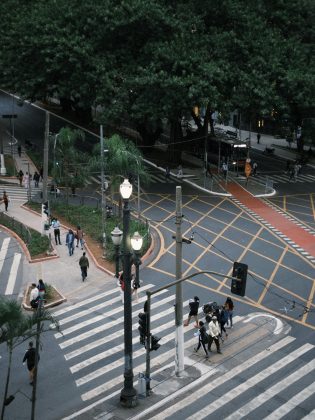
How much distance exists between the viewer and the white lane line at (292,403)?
18.8m

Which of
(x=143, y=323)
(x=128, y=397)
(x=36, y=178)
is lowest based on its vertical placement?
(x=128, y=397)

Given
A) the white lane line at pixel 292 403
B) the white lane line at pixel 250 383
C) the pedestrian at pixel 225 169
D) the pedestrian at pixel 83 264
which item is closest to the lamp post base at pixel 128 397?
the white lane line at pixel 250 383

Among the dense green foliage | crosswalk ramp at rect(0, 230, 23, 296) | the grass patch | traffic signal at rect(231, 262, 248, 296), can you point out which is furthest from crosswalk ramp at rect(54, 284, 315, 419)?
the dense green foliage

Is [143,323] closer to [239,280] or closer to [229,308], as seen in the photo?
[239,280]

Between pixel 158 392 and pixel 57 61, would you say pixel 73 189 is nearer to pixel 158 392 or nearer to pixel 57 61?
pixel 57 61

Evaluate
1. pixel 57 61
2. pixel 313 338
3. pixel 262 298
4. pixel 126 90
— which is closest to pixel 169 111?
pixel 126 90

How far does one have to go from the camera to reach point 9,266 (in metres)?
32.5

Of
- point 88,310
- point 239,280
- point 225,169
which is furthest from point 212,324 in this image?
point 225,169

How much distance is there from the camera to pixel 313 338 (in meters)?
24.1

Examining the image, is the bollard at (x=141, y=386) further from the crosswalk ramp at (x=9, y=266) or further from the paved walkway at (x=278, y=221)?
the paved walkway at (x=278, y=221)

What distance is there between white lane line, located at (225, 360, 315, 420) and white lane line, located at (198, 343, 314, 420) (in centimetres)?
3

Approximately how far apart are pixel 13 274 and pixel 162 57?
848 inches

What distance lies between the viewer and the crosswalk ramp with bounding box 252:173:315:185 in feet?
176

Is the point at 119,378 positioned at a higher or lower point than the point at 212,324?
lower
